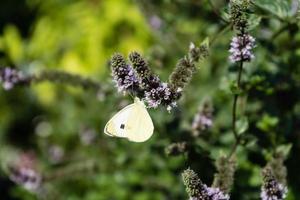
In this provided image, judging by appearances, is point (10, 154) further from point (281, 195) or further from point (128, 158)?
point (281, 195)

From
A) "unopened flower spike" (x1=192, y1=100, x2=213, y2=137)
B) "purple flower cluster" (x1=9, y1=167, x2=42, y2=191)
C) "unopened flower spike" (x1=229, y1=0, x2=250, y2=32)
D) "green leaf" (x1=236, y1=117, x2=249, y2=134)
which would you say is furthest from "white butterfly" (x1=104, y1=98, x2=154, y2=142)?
"purple flower cluster" (x1=9, y1=167, x2=42, y2=191)

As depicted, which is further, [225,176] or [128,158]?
[128,158]

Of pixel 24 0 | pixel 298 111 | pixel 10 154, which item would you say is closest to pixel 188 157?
pixel 298 111

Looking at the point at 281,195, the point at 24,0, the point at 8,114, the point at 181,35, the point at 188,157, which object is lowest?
the point at 281,195

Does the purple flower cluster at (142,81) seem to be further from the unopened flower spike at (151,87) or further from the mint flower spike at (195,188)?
the mint flower spike at (195,188)

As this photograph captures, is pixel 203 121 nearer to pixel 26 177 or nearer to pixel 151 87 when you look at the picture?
pixel 151 87

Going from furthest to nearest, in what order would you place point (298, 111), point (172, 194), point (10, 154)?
point (10, 154)
point (172, 194)
point (298, 111)

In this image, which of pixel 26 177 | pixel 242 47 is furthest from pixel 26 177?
pixel 242 47
